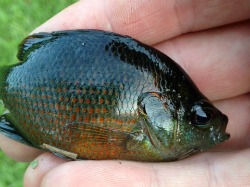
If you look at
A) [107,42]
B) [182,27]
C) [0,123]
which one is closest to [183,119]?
[107,42]

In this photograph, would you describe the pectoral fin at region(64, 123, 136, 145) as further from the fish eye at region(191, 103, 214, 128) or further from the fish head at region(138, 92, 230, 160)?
the fish eye at region(191, 103, 214, 128)

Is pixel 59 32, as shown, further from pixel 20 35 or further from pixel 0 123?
pixel 20 35

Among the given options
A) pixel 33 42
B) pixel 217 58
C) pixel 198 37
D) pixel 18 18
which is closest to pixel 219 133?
pixel 217 58

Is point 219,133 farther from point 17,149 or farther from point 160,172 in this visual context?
point 17,149

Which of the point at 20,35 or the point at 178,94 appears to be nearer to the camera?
the point at 178,94

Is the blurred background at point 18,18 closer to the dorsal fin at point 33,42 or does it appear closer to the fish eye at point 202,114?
the dorsal fin at point 33,42

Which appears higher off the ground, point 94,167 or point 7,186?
point 94,167
